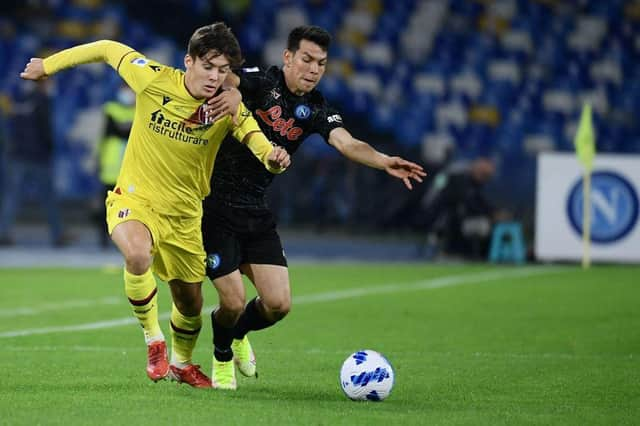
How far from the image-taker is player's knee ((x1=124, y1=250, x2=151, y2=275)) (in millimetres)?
7156

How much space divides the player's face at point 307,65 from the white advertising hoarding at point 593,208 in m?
11.2

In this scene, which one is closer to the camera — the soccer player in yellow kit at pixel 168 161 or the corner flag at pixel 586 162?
the soccer player in yellow kit at pixel 168 161

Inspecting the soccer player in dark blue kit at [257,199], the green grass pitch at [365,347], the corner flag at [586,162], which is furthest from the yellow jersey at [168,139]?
the corner flag at [586,162]

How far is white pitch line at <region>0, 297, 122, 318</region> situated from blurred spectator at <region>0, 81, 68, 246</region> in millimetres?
6145

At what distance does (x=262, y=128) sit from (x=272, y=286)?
940mm

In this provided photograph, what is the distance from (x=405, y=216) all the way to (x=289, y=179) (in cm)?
191

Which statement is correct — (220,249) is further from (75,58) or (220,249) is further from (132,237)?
(75,58)

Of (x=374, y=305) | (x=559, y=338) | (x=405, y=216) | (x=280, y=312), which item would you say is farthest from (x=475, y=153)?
(x=280, y=312)

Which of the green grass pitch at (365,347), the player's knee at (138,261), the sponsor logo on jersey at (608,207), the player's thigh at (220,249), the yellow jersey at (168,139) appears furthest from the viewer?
the sponsor logo on jersey at (608,207)

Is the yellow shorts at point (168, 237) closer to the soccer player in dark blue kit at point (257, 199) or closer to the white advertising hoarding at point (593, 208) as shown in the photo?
the soccer player in dark blue kit at point (257, 199)

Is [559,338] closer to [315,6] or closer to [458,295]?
Result: [458,295]

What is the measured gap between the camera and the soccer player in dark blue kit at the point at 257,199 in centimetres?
785

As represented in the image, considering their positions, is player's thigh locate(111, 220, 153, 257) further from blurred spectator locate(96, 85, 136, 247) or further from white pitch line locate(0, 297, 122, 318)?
blurred spectator locate(96, 85, 136, 247)

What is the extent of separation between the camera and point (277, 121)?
315 inches
